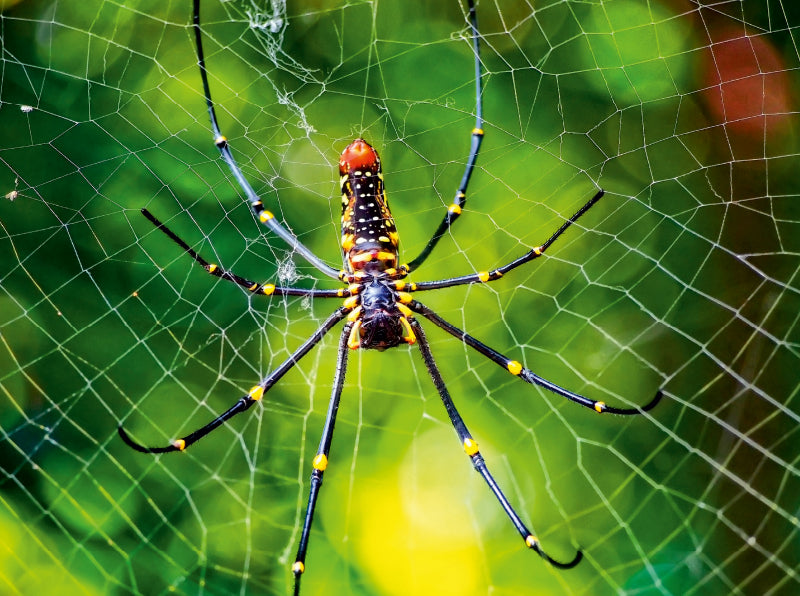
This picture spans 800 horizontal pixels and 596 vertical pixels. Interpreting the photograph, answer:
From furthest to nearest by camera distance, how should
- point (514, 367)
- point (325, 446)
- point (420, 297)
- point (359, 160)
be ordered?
point (420, 297)
point (514, 367)
point (325, 446)
point (359, 160)

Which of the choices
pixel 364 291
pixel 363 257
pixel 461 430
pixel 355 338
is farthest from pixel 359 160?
pixel 461 430

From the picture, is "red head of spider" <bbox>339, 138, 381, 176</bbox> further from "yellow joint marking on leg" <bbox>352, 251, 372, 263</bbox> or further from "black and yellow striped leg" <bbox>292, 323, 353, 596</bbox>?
"black and yellow striped leg" <bbox>292, 323, 353, 596</bbox>

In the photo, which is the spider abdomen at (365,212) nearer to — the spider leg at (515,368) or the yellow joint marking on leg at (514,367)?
the spider leg at (515,368)

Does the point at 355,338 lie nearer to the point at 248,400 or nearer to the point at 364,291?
the point at 364,291

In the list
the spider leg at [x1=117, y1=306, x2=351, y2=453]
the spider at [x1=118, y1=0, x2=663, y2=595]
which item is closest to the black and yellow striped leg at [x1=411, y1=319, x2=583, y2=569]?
the spider at [x1=118, y1=0, x2=663, y2=595]

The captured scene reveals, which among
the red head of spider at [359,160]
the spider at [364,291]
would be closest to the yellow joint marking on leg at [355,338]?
the spider at [364,291]
